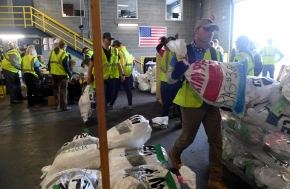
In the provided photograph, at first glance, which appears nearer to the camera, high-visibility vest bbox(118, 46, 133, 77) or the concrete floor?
the concrete floor

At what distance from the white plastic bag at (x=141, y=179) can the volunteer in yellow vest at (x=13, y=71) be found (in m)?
5.65

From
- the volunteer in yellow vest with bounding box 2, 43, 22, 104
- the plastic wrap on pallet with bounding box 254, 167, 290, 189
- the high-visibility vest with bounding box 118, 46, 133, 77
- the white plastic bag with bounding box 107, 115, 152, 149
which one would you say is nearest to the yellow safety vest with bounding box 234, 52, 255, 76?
the plastic wrap on pallet with bounding box 254, 167, 290, 189

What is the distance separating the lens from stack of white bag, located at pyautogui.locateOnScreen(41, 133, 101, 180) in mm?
1998

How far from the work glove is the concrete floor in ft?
3.59

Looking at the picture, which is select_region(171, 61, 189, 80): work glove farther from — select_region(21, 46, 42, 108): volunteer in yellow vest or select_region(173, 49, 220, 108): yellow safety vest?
select_region(21, 46, 42, 108): volunteer in yellow vest

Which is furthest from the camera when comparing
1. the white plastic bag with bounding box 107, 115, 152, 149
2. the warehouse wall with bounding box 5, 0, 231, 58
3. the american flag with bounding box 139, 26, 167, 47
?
the american flag with bounding box 139, 26, 167, 47

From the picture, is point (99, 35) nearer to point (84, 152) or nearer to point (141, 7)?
point (84, 152)

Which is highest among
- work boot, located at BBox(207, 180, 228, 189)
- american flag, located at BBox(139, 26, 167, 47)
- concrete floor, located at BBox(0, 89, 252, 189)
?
american flag, located at BBox(139, 26, 167, 47)

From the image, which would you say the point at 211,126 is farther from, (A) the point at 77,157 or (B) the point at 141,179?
(A) the point at 77,157

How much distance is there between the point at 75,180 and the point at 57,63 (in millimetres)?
4105

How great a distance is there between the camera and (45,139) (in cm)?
368

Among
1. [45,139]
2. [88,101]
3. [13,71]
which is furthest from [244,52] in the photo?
[13,71]

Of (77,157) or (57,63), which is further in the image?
(57,63)

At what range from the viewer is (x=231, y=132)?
2537 mm
